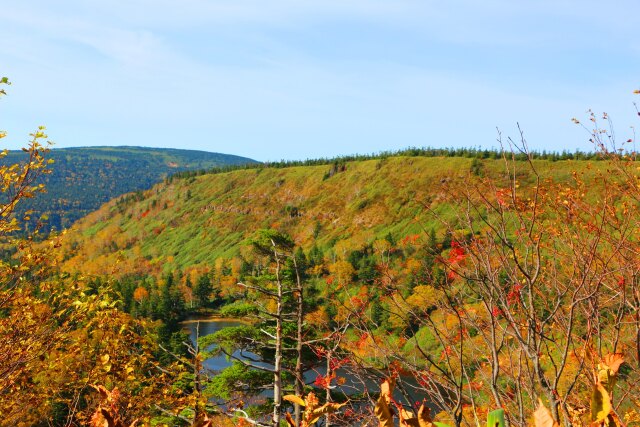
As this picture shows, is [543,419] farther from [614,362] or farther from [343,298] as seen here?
[343,298]

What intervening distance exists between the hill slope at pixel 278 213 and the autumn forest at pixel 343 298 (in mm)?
762

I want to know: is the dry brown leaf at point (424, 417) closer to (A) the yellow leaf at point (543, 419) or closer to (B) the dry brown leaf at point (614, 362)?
(A) the yellow leaf at point (543, 419)

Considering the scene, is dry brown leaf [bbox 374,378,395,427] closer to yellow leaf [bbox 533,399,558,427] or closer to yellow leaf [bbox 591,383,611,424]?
yellow leaf [bbox 533,399,558,427]

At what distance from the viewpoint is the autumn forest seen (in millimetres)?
4348

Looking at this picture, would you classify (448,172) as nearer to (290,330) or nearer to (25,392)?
(290,330)

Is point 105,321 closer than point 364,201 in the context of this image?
Yes

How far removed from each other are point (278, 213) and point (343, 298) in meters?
78.1

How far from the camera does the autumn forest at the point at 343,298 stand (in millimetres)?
4348

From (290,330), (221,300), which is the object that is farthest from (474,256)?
(221,300)

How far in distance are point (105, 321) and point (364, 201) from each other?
450 ft

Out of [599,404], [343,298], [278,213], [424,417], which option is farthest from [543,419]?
[278,213]

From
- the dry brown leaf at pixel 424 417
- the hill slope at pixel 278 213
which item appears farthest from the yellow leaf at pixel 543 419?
the hill slope at pixel 278 213

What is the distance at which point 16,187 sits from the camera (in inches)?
242

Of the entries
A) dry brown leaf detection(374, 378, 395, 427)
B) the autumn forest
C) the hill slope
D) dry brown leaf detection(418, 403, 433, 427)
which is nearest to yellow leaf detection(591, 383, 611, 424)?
the autumn forest
